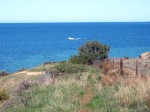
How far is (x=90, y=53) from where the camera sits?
33094 mm

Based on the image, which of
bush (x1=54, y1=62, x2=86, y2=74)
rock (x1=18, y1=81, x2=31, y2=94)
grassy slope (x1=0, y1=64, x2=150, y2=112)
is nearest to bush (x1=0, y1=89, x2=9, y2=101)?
rock (x1=18, y1=81, x2=31, y2=94)

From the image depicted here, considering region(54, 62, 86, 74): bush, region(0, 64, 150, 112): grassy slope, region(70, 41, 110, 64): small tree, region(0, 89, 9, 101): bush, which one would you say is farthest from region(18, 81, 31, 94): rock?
region(70, 41, 110, 64): small tree

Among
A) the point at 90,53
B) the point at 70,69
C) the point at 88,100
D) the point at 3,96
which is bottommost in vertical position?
the point at 90,53

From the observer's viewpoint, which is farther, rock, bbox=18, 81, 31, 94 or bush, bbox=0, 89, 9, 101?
rock, bbox=18, 81, 31, 94

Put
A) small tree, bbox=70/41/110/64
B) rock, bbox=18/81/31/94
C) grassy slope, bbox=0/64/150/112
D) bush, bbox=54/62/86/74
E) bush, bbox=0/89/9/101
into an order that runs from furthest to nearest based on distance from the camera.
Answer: small tree, bbox=70/41/110/64, bush, bbox=54/62/86/74, rock, bbox=18/81/31/94, bush, bbox=0/89/9/101, grassy slope, bbox=0/64/150/112

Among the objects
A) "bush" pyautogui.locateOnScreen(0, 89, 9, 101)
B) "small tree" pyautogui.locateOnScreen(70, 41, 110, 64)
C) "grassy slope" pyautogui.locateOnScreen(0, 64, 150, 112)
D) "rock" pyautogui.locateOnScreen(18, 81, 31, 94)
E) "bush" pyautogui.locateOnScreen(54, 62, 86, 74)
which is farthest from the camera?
"small tree" pyautogui.locateOnScreen(70, 41, 110, 64)

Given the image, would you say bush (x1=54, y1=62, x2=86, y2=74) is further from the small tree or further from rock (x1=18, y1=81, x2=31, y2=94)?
the small tree

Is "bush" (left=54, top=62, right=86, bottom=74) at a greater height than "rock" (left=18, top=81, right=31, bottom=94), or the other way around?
"rock" (left=18, top=81, right=31, bottom=94)

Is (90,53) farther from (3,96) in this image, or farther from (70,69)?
(3,96)

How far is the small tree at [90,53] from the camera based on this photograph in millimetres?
32075

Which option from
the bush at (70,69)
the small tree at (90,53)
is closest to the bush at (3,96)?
the bush at (70,69)

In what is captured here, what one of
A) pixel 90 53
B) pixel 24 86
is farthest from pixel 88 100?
pixel 90 53

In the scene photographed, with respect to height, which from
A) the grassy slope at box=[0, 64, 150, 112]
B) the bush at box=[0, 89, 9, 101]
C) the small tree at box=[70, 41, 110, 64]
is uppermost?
the grassy slope at box=[0, 64, 150, 112]

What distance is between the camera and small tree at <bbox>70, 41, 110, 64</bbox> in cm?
3208
